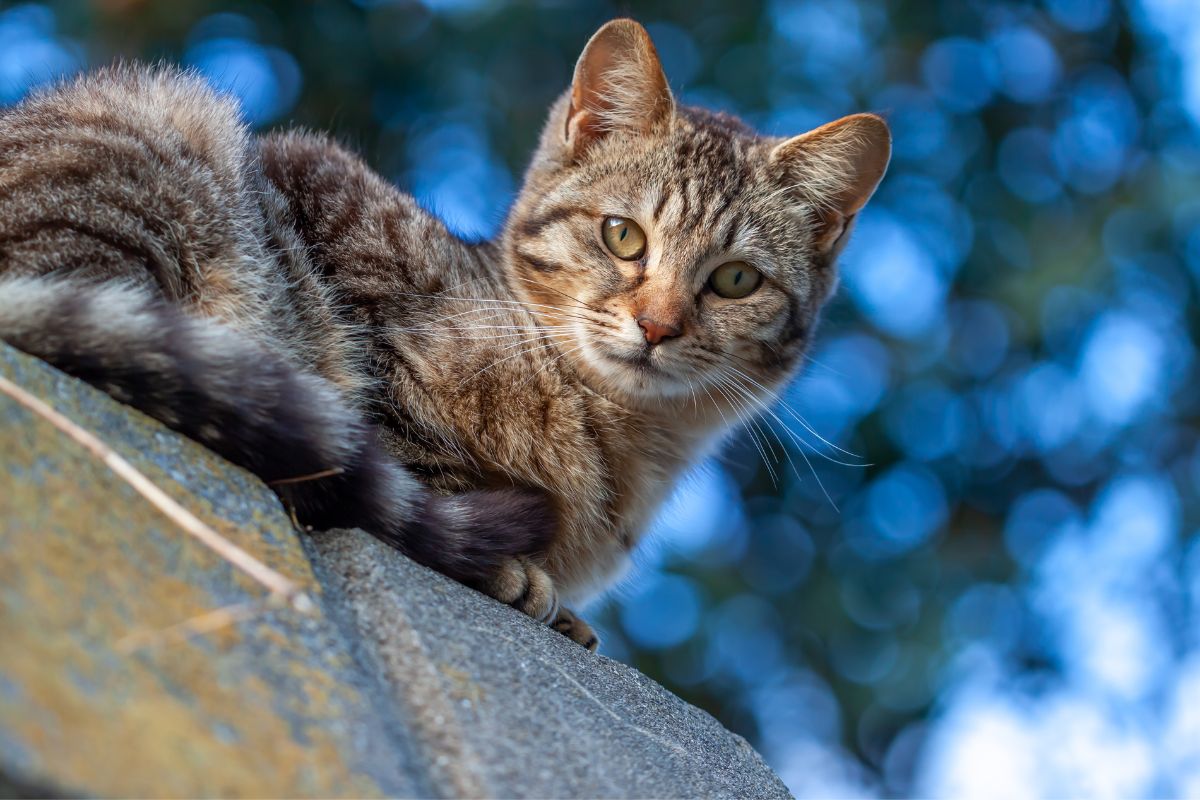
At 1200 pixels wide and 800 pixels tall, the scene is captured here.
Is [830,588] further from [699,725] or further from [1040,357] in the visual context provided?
[699,725]

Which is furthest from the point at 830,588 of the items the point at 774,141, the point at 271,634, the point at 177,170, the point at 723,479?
the point at 271,634

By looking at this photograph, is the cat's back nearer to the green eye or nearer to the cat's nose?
the cat's nose

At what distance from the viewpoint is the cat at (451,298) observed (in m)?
2.09

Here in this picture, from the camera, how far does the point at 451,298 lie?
313 cm

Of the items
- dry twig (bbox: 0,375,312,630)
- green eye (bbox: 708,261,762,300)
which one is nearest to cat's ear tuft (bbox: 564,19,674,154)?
green eye (bbox: 708,261,762,300)

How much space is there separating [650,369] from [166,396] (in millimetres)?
1452

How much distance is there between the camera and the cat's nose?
3072mm

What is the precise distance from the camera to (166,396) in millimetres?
1970

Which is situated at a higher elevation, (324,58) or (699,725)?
(324,58)

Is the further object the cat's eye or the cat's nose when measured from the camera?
the cat's eye

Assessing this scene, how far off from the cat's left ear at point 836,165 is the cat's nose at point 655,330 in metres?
0.79

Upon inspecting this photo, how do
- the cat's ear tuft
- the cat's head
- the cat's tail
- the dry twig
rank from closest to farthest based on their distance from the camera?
1. the dry twig
2. the cat's tail
3. the cat's head
4. the cat's ear tuft

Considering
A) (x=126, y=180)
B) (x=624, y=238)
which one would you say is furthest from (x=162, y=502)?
(x=624, y=238)

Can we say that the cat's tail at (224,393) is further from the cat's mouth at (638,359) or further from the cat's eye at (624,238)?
the cat's eye at (624,238)
